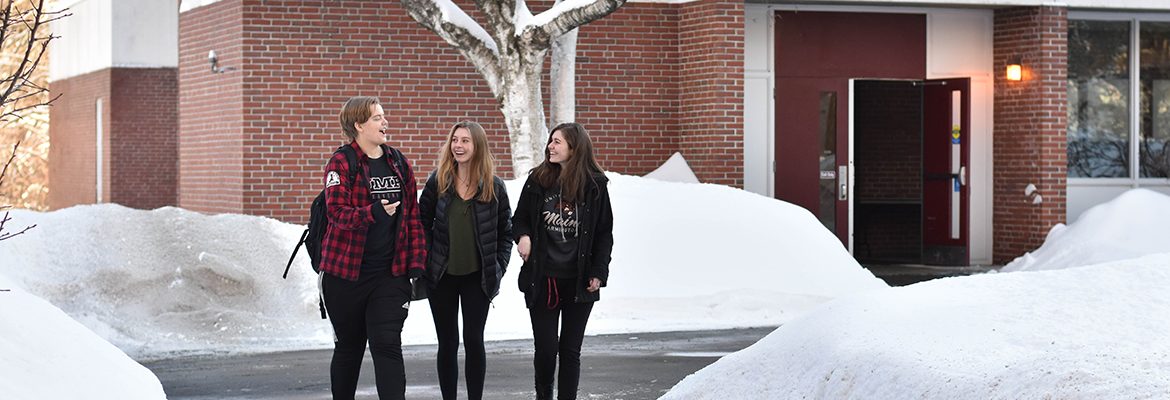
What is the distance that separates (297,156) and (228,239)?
9.88 feet

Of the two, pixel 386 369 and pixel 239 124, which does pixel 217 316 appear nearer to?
pixel 239 124

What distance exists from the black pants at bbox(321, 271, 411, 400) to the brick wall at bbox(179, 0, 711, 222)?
11.7 m

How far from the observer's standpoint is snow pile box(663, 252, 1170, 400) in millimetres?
6254

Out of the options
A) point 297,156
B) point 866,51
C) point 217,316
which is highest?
point 866,51

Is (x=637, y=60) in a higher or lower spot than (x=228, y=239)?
Answer: higher

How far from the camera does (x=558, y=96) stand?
18859 mm

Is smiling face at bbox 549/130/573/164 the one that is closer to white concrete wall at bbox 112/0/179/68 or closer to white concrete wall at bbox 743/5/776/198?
white concrete wall at bbox 743/5/776/198

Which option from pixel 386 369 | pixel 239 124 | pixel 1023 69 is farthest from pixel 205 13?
pixel 386 369

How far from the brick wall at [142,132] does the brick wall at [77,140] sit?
234 mm

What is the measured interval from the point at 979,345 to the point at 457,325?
2721 millimetres

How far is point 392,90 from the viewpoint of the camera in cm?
1958

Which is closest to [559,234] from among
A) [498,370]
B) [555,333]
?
[555,333]

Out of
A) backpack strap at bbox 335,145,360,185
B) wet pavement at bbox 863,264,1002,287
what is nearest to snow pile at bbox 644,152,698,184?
wet pavement at bbox 863,264,1002,287

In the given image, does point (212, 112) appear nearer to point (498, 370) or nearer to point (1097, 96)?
point (498, 370)
